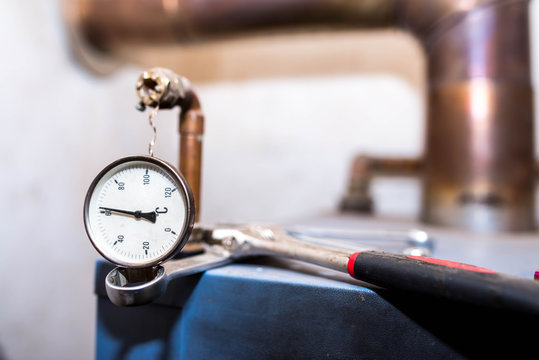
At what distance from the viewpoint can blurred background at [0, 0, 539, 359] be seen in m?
1.12

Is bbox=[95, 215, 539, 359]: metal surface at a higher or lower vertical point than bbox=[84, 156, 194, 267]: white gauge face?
lower

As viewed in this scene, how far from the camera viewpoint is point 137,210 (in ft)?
1.42

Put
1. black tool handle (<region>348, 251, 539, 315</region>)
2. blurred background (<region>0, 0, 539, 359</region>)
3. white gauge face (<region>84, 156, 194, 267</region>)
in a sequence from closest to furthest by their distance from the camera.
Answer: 1. black tool handle (<region>348, 251, 539, 315</region>)
2. white gauge face (<region>84, 156, 194, 267</region>)
3. blurred background (<region>0, 0, 539, 359</region>)

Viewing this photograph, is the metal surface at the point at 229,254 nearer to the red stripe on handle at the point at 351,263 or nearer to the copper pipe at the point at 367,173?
the red stripe on handle at the point at 351,263

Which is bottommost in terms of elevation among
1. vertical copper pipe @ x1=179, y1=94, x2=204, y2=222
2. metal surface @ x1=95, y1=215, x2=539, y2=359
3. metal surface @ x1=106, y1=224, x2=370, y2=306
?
metal surface @ x1=95, y1=215, x2=539, y2=359

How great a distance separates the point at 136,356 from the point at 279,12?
3.12 feet

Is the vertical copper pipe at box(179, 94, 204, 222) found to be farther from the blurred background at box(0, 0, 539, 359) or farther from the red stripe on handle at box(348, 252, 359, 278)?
the blurred background at box(0, 0, 539, 359)

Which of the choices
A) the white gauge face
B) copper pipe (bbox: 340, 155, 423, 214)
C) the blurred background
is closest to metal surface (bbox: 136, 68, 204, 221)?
the white gauge face

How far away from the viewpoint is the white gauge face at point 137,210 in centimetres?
42

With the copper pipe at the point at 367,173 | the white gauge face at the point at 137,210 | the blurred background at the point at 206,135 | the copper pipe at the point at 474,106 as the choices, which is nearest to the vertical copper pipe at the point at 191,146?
the white gauge face at the point at 137,210

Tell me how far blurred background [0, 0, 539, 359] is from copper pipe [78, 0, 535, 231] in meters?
0.19

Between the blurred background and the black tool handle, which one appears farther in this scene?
the blurred background

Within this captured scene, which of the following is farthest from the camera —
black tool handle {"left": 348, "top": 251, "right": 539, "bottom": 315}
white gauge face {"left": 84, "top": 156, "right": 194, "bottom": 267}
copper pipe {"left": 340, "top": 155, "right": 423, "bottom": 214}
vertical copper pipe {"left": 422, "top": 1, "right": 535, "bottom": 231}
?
copper pipe {"left": 340, "top": 155, "right": 423, "bottom": 214}

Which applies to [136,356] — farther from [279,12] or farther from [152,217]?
[279,12]
